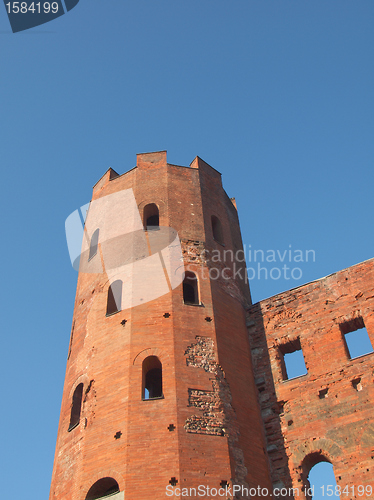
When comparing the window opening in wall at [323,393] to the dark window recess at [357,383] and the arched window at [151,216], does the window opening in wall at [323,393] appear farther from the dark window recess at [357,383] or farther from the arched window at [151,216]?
the arched window at [151,216]

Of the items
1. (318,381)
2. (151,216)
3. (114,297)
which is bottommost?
(318,381)

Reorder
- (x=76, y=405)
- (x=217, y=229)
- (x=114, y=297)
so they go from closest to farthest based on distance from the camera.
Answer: (x=76, y=405), (x=114, y=297), (x=217, y=229)

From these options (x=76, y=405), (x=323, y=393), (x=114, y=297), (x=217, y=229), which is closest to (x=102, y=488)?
(x=76, y=405)

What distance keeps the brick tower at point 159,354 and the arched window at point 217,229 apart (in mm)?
48

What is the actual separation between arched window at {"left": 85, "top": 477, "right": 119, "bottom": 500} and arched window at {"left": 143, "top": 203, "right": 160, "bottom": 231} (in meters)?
7.63

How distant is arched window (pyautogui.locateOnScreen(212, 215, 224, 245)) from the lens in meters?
17.7

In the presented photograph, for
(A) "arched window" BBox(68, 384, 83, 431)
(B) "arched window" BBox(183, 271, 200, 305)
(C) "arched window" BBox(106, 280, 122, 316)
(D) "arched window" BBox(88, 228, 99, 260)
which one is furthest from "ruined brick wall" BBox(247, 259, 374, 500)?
(D) "arched window" BBox(88, 228, 99, 260)

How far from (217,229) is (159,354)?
5.98m

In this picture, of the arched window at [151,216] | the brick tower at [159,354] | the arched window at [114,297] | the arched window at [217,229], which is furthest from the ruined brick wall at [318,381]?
the arched window at [151,216]

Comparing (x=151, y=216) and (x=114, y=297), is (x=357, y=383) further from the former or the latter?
(x=151, y=216)

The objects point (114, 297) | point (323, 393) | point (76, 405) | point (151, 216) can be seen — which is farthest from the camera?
point (151, 216)

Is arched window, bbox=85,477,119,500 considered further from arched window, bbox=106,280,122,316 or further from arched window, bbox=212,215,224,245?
arched window, bbox=212,215,224,245

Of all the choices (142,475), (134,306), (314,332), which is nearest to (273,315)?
(314,332)

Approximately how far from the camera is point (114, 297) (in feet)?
51.0
